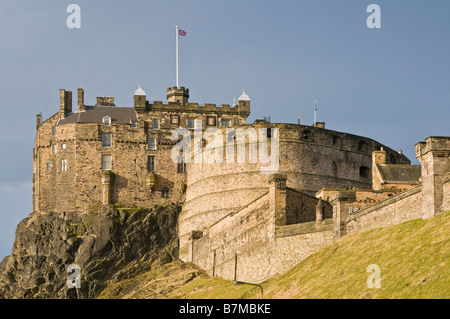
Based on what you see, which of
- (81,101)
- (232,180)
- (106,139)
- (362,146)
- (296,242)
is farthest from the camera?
(81,101)

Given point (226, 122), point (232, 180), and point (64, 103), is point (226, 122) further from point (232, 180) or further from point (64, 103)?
point (64, 103)

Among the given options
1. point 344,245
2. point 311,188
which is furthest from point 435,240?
point 311,188

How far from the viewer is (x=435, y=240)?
49.0m

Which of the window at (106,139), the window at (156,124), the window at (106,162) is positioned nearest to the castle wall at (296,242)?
the window at (106,162)

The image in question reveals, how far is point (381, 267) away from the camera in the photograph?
5078cm

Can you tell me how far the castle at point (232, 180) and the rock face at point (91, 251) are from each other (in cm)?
170

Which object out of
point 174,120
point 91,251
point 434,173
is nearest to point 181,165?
point 174,120

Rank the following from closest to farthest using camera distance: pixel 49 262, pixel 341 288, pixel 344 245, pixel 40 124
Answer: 1. pixel 341 288
2. pixel 344 245
3. pixel 49 262
4. pixel 40 124

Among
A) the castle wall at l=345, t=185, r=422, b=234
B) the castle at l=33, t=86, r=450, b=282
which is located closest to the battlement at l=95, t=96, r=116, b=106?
the castle at l=33, t=86, r=450, b=282

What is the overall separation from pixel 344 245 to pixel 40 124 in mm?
55730

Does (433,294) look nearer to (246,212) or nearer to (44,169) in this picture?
(246,212)

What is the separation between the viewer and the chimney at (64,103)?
107 metres

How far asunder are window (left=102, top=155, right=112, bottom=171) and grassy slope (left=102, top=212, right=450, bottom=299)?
32879 millimetres

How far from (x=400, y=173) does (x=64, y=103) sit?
41.4 m
